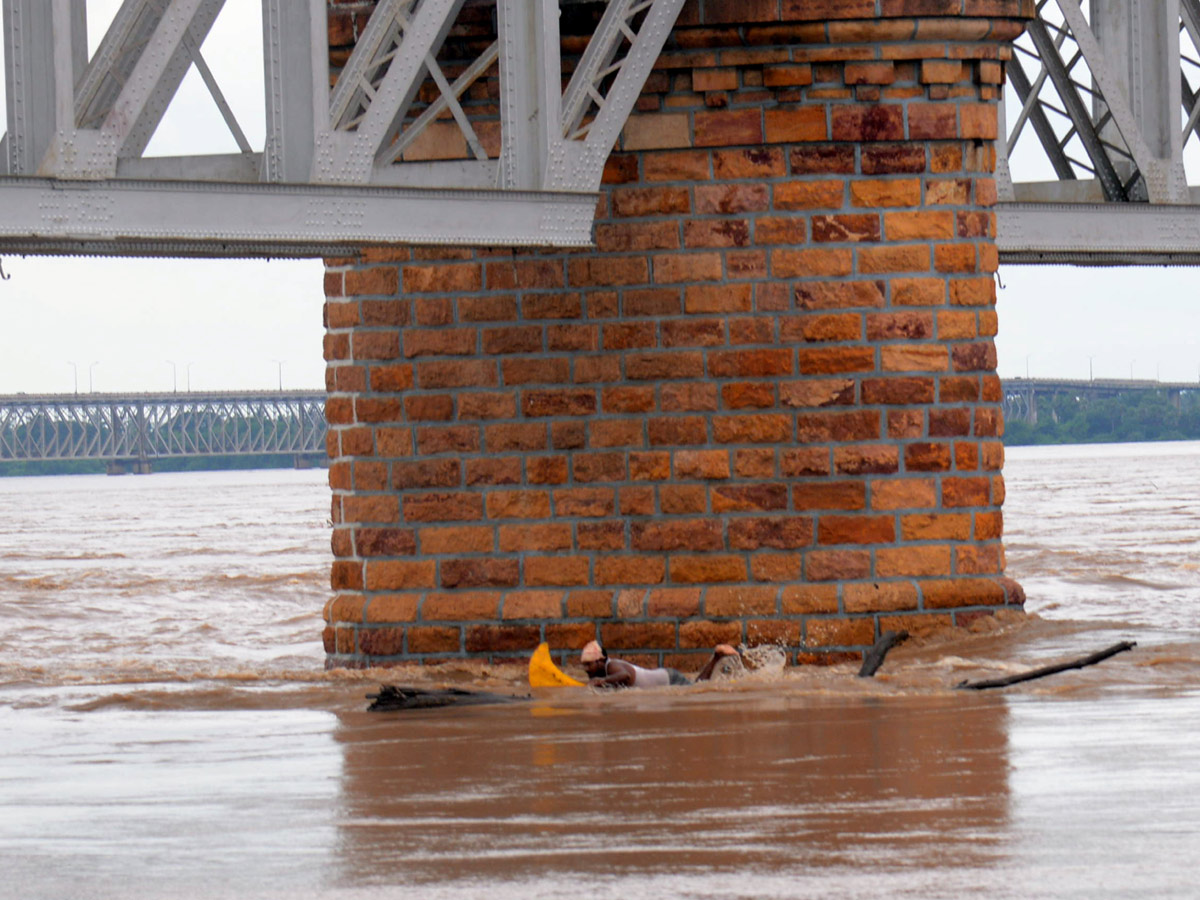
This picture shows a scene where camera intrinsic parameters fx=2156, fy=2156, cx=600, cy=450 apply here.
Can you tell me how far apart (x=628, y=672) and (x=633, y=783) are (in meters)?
3.70

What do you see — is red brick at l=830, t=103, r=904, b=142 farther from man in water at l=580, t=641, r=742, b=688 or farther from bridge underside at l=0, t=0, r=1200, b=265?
man in water at l=580, t=641, r=742, b=688

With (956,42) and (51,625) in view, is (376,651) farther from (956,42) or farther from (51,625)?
(51,625)

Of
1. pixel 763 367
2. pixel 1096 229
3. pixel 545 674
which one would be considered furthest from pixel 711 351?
pixel 1096 229

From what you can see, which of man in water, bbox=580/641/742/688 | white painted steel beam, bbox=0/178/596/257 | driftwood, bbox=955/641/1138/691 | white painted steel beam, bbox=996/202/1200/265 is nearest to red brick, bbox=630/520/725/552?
man in water, bbox=580/641/742/688

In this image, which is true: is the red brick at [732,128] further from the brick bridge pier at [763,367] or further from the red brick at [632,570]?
the red brick at [632,570]

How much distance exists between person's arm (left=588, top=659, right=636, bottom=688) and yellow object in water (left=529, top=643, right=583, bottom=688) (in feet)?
0.57

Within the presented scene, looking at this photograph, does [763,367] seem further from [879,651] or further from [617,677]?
[617,677]

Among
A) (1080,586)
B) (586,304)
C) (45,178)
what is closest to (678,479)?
→ (586,304)

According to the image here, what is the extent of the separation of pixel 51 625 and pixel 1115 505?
87.2 feet

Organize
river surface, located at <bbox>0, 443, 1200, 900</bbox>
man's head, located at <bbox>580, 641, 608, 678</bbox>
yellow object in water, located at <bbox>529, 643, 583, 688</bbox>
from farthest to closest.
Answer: yellow object in water, located at <bbox>529, 643, 583, 688</bbox> → man's head, located at <bbox>580, 641, 608, 678</bbox> → river surface, located at <bbox>0, 443, 1200, 900</bbox>

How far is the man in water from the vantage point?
11227 millimetres

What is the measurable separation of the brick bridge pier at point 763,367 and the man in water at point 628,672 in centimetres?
50

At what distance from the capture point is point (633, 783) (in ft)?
24.8

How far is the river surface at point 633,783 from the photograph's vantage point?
230 inches
